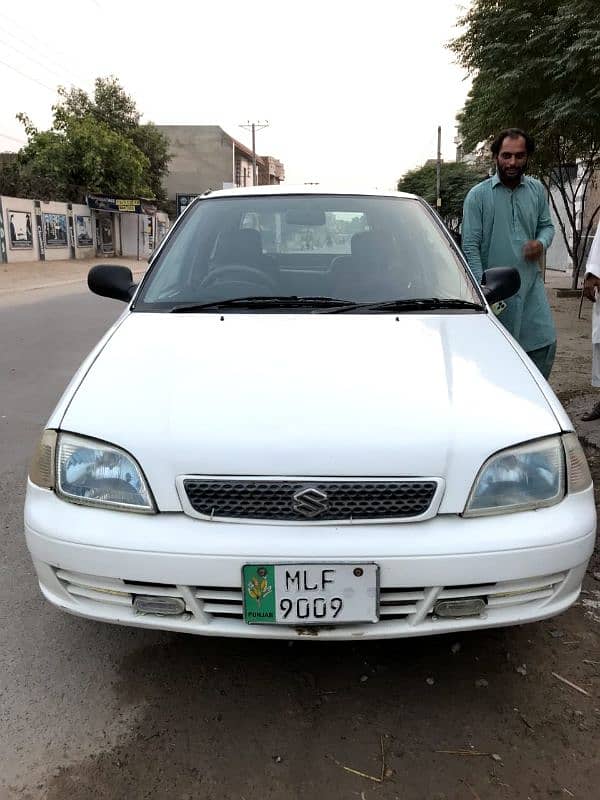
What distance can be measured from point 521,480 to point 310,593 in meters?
0.69

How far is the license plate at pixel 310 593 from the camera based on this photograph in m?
1.79

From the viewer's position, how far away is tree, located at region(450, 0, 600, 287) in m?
8.48

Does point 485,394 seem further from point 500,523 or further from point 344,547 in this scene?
point 344,547

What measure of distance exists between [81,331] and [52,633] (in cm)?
780

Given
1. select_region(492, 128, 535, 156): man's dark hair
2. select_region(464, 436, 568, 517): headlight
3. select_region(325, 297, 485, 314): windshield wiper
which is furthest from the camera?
select_region(492, 128, 535, 156): man's dark hair

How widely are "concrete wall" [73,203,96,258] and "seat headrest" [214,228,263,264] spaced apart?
29895 mm

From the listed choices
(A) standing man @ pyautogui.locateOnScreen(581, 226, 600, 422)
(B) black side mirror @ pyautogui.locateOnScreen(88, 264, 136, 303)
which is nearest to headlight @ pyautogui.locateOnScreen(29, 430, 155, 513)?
(B) black side mirror @ pyautogui.locateOnScreen(88, 264, 136, 303)

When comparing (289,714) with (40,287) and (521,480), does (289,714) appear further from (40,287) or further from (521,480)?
(40,287)

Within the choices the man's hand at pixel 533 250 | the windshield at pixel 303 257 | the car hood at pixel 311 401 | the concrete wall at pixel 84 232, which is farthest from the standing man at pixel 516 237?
the concrete wall at pixel 84 232

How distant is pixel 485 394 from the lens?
2096mm

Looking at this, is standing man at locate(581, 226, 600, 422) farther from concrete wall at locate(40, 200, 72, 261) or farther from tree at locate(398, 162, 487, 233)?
tree at locate(398, 162, 487, 233)

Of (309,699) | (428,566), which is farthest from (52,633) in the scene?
(428,566)

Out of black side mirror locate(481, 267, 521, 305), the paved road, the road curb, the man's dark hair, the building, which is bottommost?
the road curb

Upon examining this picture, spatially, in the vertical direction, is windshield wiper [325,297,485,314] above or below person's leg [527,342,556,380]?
above
